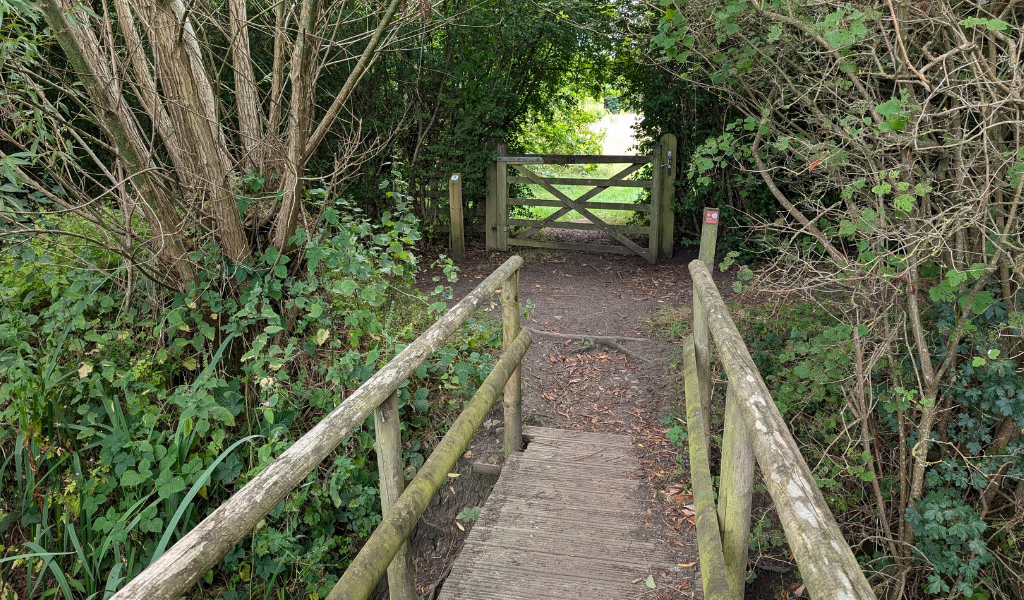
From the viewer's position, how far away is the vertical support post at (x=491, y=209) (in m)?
9.84

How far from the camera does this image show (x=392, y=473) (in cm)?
220

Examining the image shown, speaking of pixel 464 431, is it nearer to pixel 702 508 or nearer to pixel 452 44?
pixel 702 508

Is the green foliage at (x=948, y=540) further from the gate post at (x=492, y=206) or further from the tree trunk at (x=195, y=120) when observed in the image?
the gate post at (x=492, y=206)

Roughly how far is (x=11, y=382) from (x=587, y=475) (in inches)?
137

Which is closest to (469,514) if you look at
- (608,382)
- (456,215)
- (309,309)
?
(309,309)

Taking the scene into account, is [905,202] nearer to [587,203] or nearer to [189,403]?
[189,403]

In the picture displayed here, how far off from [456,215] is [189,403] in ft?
19.7

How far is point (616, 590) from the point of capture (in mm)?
2518

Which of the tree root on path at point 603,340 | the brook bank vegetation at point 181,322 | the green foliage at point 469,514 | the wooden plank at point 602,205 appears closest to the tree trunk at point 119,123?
the brook bank vegetation at point 181,322

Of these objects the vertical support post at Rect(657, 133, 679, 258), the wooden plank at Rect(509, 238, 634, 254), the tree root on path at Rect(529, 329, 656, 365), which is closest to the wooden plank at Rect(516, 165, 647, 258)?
the wooden plank at Rect(509, 238, 634, 254)

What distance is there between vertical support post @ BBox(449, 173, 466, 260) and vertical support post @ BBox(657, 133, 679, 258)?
9.76 feet

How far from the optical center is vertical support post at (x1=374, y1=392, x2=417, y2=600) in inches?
83.7

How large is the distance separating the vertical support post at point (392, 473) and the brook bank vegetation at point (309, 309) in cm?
148

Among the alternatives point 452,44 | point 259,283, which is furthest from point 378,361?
point 452,44
